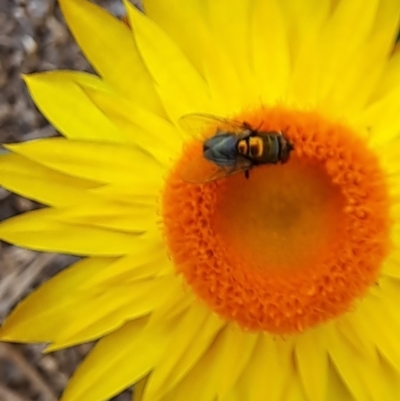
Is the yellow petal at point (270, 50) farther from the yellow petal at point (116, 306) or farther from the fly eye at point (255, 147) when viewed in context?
the yellow petal at point (116, 306)

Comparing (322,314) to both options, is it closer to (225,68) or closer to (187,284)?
(187,284)

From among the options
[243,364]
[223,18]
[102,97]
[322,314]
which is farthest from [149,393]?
[223,18]

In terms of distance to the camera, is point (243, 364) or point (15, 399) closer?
point (243, 364)

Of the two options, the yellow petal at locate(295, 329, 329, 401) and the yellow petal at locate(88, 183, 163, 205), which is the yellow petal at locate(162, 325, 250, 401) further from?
the yellow petal at locate(88, 183, 163, 205)

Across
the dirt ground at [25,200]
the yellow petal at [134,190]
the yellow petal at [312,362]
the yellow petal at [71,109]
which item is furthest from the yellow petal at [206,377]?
the dirt ground at [25,200]

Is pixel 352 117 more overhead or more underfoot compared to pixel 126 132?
more overhead

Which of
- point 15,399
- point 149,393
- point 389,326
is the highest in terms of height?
point 389,326
